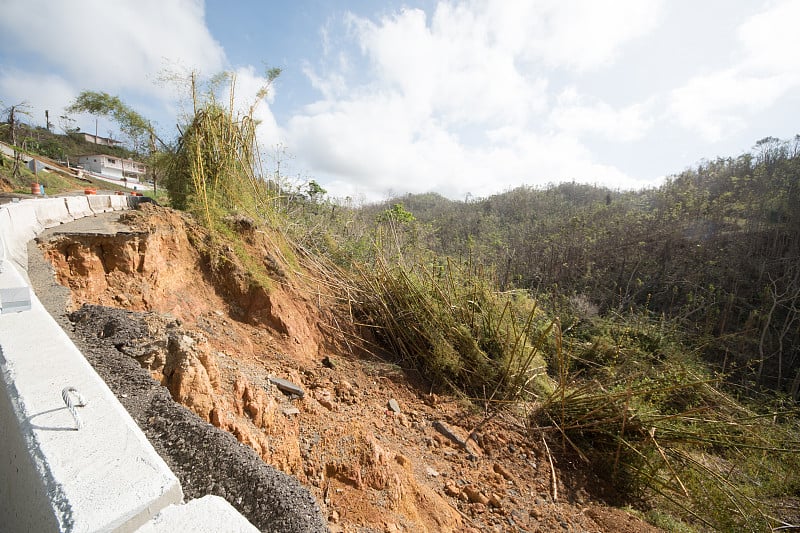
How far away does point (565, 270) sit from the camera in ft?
37.2

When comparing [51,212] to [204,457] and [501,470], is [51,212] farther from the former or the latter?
[501,470]

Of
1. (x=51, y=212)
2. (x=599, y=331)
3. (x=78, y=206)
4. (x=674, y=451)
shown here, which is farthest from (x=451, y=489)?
(x=599, y=331)

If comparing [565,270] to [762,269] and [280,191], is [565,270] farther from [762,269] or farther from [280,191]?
[280,191]

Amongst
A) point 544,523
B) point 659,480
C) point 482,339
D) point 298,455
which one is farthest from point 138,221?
point 659,480

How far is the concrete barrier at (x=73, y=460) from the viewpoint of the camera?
660 mm

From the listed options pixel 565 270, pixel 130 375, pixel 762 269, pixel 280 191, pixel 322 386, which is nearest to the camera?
pixel 130 375

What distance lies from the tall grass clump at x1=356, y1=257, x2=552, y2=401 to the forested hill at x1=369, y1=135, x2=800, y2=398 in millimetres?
2445

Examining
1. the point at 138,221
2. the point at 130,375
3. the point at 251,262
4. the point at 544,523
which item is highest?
the point at 138,221

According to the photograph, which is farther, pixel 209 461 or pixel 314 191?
pixel 314 191

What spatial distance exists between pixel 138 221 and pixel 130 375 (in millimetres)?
2259

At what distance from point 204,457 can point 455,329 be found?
Result: 2.85 metres

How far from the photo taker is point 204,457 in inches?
43.0

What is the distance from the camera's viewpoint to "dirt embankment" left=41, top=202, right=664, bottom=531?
1.73 metres

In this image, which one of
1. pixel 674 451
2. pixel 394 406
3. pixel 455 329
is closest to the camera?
pixel 674 451
